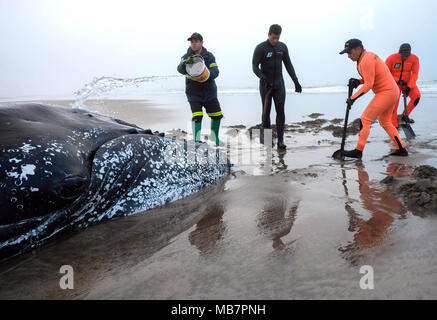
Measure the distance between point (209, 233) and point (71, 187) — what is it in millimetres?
917

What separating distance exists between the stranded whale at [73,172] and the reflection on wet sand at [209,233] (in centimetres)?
49

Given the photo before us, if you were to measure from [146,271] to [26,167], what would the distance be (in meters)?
0.95

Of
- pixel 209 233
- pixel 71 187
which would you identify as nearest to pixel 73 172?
pixel 71 187

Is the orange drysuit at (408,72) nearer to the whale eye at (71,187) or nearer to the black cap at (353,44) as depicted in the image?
the black cap at (353,44)

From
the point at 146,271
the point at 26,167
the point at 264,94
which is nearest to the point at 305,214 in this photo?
Answer: the point at 146,271

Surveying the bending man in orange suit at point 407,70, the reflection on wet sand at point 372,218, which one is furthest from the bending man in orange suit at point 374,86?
the bending man in orange suit at point 407,70

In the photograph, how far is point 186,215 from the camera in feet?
7.80

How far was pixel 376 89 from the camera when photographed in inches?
193

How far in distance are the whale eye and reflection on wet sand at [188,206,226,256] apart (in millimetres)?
767

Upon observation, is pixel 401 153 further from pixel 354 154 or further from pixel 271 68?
pixel 271 68

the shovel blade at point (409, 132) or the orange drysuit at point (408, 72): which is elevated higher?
the orange drysuit at point (408, 72)

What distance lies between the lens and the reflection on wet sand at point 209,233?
1.81 metres

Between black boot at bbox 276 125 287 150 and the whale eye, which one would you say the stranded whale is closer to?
the whale eye
